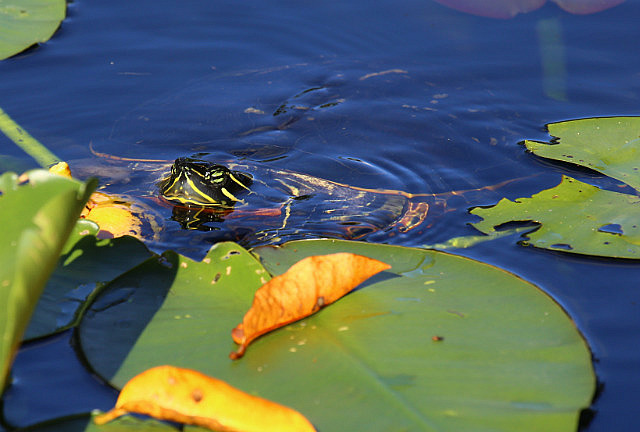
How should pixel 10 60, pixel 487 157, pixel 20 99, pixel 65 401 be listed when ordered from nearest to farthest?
pixel 65 401 → pixel 487 157 → pixel 20 99 → pixel 10 60

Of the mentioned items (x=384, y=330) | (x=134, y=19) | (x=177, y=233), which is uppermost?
(x=134, y=19)

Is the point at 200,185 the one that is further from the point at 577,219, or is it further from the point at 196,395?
the point at 196,395

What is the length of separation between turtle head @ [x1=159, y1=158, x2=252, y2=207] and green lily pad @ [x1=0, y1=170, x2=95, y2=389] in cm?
139

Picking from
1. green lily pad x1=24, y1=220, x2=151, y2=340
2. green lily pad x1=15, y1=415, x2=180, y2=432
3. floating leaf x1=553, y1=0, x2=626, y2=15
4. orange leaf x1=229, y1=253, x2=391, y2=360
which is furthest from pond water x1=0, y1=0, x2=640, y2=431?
Answer: green lily pad x1=15, y1=415, x2=180, y2=432

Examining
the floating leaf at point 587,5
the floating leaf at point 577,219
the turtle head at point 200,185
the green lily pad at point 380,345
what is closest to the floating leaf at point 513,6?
the floating leaf at point 587,5

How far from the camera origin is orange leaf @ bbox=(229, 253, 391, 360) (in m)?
1.45

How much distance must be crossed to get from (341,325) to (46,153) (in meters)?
2.01

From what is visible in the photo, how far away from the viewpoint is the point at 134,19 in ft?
14.0

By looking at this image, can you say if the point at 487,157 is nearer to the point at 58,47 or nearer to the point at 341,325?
the point at 341,325

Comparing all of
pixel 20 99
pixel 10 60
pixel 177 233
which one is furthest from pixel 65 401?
pixel 10 60

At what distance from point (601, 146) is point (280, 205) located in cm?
134

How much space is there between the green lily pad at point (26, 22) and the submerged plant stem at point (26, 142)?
51 centimetres

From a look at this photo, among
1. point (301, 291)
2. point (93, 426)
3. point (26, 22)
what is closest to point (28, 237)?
point (93, 426)

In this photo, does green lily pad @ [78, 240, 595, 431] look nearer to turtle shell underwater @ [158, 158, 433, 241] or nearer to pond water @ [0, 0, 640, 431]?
pond water @ [0, 0, 640, 431]
